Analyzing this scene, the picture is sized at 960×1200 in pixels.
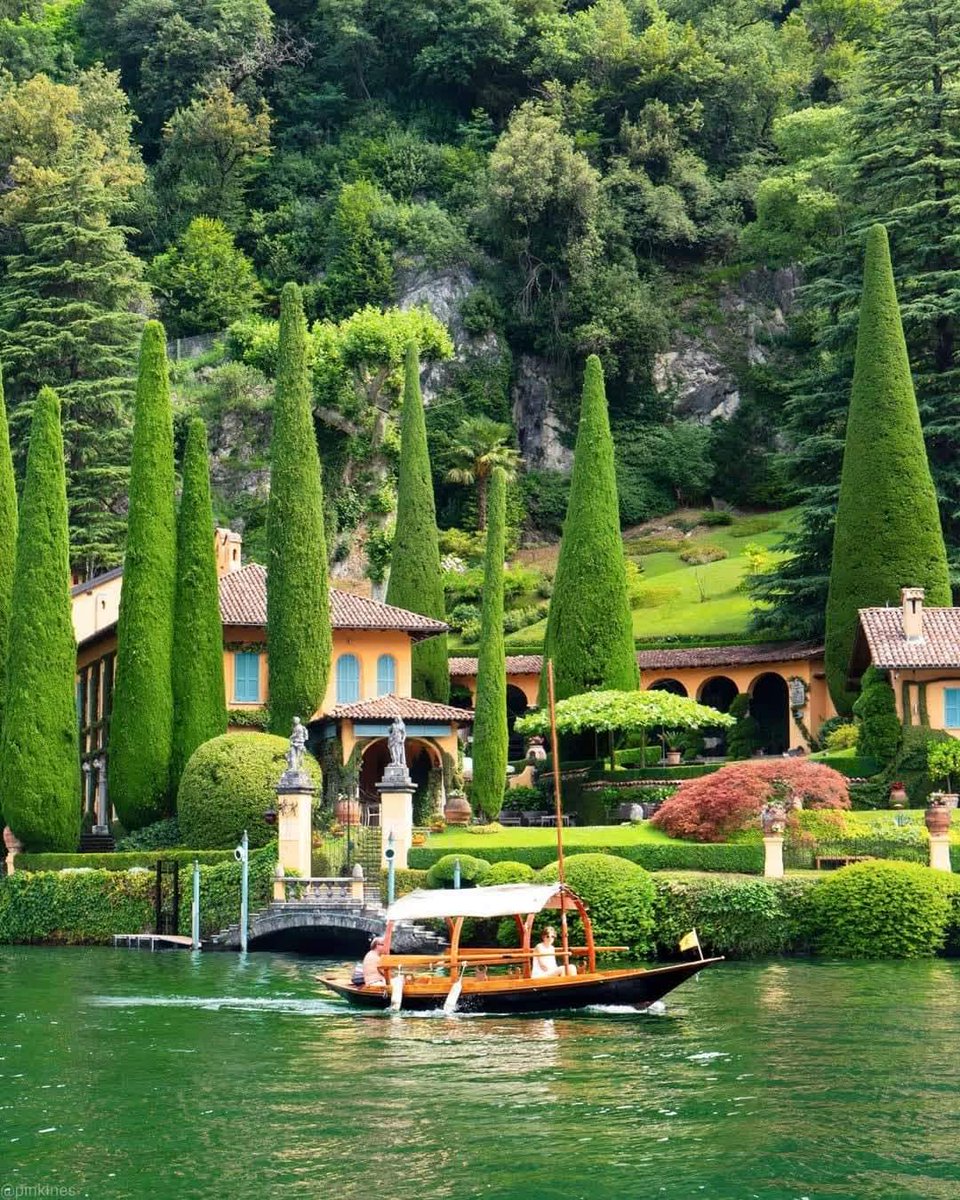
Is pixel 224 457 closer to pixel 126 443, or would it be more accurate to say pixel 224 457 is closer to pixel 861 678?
pixel 126 443

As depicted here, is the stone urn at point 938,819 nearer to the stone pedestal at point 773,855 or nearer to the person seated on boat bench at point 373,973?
the stone pedestal at point 773,855

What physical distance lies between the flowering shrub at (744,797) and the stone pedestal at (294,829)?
29.0 feet

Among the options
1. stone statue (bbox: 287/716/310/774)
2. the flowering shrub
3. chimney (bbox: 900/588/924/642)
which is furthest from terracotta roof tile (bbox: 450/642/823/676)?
stone statue (bbox: 287/716/310/774)

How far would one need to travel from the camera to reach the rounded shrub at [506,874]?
124ft

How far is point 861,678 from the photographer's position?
176ft

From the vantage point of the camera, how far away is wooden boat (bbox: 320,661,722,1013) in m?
27.6

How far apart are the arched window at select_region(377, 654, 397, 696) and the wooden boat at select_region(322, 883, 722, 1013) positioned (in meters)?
25.7

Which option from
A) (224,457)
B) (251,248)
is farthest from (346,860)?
(251,248)

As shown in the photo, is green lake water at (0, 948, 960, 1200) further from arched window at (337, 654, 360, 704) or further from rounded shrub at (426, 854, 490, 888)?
arched window at (337, 654, 360, 704)

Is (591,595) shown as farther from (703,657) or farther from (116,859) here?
(116,859)

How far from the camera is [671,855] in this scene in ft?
128

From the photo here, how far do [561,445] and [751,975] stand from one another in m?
59.3

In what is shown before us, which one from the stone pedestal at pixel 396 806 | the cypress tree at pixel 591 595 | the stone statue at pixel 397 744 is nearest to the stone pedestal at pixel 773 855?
the stone pedestal at pixel 396 806

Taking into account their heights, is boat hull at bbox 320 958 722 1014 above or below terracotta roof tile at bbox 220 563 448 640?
below
